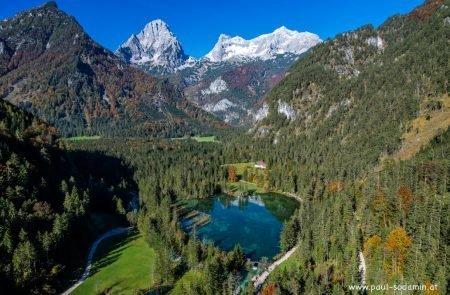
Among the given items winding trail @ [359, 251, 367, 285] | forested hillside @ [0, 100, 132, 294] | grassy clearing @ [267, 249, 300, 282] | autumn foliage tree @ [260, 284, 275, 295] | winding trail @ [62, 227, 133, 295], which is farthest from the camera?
grassy clearing @ [267, 249, 300, 282]

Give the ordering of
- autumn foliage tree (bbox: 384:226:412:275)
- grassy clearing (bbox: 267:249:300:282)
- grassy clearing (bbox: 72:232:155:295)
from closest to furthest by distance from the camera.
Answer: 1. autumn foliage tree (bbox: 384:226:412:275)
2. grassy clearing (bbox: 72:232:155:295)
3. grassy clearing (bbox: 267:249:300:282)

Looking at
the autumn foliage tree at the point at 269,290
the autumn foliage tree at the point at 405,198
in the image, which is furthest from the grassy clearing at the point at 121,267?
the autumn foliage tree at the point at 405,198

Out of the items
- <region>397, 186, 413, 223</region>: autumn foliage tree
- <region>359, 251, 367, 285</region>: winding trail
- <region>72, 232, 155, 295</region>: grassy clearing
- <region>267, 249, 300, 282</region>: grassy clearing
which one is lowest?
<region>72, 232, 155, 295</region>: grassy clearing

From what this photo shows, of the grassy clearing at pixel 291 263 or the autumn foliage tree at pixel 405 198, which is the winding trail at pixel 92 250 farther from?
the autumn foliage tree at pixel 405 198

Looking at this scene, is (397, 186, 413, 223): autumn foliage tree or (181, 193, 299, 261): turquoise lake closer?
(397, 186, 413, 223): autumn foliage tree

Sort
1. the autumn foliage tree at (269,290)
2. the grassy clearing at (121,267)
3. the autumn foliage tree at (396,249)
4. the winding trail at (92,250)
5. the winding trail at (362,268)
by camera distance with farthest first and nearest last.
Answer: the winding trail at (92,250), the grassy clearing at (121,267), the winding trail at (362,268), the autumn foliage tree at (396,249), the autumn foliage tree at (269,290)

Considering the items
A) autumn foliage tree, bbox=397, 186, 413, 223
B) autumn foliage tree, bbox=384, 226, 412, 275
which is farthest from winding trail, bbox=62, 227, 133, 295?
autumn foliage tree, bbox=397, 186, 413, 223

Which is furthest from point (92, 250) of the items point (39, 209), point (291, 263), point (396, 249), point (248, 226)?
point (396, 249)

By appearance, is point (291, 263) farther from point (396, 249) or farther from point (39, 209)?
point (39, 209)

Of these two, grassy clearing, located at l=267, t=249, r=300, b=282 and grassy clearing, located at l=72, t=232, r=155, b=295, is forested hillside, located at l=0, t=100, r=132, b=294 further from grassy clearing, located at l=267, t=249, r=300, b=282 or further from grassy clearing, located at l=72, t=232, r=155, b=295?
grassy clearing, located at l=267, t=249, r=300, b=282
